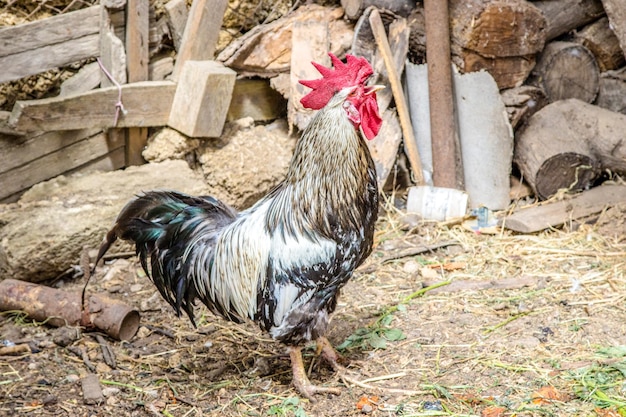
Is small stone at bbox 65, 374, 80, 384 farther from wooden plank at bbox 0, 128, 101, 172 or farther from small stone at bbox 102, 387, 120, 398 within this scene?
wooden plank at bbox 0, 128, 101, 172

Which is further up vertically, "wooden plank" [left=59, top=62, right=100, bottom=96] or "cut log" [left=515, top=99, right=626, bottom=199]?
"wooden plank" [left=59, top=62, right=100, bottom=96]

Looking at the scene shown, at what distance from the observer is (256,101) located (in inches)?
243

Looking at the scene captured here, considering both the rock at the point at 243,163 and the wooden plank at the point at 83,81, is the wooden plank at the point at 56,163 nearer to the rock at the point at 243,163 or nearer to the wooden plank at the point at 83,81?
the wooden plank at the point at 83,81

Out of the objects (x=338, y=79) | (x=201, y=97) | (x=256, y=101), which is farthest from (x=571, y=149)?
(x=338, y=79)

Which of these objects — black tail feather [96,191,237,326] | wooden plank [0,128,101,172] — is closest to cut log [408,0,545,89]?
wooden plank [0,128,101,172]

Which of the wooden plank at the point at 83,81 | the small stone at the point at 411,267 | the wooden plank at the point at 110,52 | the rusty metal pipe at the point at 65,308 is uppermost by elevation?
the wooden plank at the point at 110,52

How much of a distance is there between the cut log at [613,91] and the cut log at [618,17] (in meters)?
0.57

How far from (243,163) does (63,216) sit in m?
1.44

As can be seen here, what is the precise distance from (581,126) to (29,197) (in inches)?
174

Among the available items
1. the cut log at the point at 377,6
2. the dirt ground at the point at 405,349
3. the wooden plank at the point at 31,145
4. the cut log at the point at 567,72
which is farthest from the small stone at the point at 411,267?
the wooden plank at the point at 31,145

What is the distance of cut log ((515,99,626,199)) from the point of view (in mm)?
5984

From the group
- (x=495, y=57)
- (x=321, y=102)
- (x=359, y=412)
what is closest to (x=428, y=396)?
(x=359, y=412)

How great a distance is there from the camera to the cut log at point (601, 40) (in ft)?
21.1

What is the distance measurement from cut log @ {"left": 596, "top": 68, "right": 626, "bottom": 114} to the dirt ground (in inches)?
63.1
